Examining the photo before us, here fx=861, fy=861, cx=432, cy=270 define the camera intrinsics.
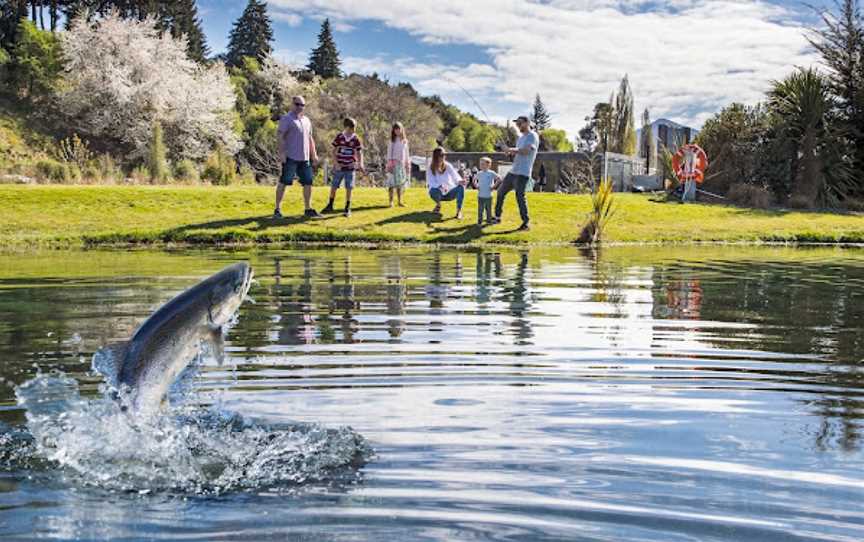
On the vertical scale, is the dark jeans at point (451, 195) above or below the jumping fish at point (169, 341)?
above

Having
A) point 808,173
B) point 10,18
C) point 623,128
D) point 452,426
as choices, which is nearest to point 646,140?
point 623,128

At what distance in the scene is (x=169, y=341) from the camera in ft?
11.9

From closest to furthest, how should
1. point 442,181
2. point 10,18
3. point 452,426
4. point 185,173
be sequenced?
point 452,426
point 442,181
point 185,173
point 10,18

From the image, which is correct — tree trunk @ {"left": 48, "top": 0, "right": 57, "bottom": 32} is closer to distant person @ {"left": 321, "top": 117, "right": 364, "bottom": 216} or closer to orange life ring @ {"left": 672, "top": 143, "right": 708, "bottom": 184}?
orange life ring @ {"left": 672, "top": 143, "right": 708, "bottom": 184}

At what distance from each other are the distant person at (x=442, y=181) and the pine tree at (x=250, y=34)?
76346 millimetres

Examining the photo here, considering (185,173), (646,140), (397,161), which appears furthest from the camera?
(646,140)

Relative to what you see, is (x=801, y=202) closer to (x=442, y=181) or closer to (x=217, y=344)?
(x=442, y=181)

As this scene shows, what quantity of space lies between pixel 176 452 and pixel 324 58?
3630 inches

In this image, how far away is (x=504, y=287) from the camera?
10461 millimetres

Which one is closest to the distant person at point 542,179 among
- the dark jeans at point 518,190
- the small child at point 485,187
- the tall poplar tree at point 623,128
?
the tall poplar tree at point 623,128

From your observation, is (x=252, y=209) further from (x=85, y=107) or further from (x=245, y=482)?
(x=85, y=107)

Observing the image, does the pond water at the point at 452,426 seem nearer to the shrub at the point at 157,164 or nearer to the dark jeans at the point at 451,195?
the dark jeans at the point at 451,195

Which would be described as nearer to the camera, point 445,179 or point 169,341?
point 169,341

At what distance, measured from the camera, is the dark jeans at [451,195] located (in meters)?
19.6
